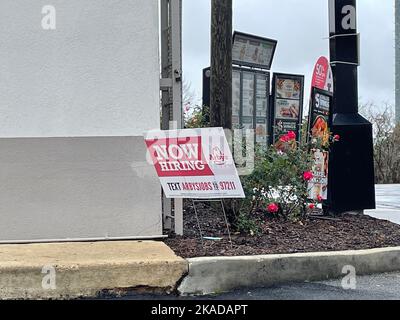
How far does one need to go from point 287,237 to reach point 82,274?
100 inches

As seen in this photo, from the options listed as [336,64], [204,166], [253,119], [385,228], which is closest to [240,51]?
[253,119]

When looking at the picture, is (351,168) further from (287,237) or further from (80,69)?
(80,69)

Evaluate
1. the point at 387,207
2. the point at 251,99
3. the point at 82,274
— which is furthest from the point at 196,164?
the point at 251,99

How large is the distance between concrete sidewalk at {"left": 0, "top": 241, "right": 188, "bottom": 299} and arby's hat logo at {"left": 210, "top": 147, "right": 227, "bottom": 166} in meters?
1.05

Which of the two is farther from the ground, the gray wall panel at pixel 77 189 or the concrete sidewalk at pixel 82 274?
the gray wall panel at pixel 77 189

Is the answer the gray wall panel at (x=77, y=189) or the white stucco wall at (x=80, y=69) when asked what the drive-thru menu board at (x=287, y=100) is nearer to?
the white stucco wall at (x=80, y=69)

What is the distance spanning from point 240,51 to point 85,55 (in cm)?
724

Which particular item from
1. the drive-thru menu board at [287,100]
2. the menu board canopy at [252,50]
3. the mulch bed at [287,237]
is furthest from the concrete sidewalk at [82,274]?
the drive-thru menu board at [287,100]

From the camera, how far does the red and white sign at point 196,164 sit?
18.1 feet

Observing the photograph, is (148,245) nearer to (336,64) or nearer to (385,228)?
(385,228)

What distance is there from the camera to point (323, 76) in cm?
789

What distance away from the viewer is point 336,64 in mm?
8156

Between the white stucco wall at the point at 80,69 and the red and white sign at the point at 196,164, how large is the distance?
0.71 meters

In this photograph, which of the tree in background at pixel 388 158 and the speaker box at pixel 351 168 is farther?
the tree in background at pixel 388 158
